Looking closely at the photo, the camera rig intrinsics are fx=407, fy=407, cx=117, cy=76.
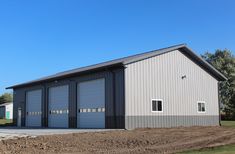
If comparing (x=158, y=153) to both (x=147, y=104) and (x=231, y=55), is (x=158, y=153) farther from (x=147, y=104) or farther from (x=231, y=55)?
(x=231, y=55)

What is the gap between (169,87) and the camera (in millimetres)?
32094

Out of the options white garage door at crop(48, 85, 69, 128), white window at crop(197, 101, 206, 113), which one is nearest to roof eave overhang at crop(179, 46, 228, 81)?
white window at crop(197, 101, 206, 113)

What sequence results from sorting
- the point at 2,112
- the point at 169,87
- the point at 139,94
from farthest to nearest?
1. the point at 2,112
2. the point at 169,87
3. the point at 139,94

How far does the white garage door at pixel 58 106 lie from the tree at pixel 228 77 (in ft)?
98.2

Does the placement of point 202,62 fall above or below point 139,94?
above

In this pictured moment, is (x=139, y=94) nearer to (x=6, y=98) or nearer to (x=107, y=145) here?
(x=107, y=145)

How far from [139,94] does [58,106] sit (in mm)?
10248

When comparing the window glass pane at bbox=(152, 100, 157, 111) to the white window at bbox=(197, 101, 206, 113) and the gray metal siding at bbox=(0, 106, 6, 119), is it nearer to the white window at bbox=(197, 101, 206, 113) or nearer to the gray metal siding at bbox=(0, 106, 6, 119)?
the white window at bbox=(197, 101, 206, 113)

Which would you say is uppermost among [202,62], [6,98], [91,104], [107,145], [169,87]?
[202,62]

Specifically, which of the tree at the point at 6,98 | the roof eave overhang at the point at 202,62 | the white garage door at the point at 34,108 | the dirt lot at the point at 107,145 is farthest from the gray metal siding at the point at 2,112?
the dirt lot at the point at 107,145

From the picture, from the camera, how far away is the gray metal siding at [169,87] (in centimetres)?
2958

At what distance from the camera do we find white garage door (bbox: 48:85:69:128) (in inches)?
1422

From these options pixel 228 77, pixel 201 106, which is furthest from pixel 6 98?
pixel 201 106

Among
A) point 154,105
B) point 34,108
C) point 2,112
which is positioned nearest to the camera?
point 154,105
